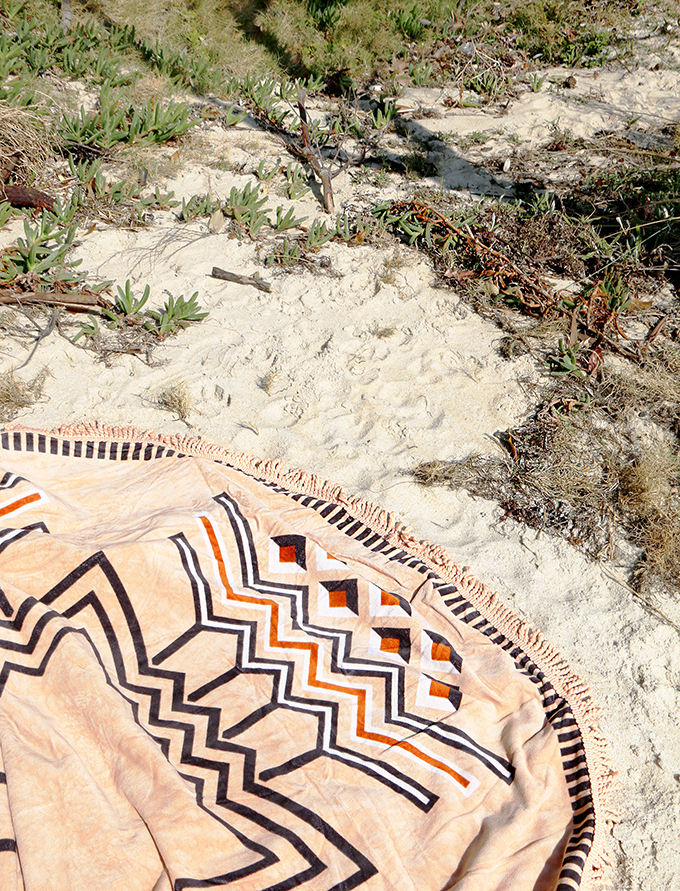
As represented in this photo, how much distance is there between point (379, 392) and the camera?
3.27 metres

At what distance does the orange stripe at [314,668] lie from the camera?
184cm

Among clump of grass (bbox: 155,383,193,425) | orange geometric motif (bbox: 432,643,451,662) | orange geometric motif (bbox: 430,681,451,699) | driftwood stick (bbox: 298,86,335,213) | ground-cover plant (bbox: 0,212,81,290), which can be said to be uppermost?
driftwood stick (bbox: 298,86,335,213)

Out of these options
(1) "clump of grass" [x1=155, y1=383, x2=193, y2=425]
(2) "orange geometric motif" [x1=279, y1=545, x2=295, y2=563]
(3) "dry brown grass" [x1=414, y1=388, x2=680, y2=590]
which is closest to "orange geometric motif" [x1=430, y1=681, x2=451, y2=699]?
(2) "orange geometric motif" [x1=279, y1=545, x2=295, y2=563]

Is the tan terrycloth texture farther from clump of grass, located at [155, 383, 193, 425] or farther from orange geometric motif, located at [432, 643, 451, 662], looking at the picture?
clump of grass, located at [155, 383, 193, 425]

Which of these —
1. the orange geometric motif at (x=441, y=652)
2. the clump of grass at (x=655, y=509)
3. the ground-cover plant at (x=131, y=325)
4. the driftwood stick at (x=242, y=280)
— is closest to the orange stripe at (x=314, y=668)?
the orange geometric motif at (x=441, y=652)

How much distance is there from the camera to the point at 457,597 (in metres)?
2.34

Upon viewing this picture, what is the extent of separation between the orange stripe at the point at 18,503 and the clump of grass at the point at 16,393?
97 cm

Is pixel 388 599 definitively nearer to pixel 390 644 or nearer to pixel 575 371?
pixel 390 644

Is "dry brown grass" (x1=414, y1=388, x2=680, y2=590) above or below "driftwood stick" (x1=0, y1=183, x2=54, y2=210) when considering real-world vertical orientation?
above

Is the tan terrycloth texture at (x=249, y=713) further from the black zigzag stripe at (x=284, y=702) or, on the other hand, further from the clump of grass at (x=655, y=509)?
the clump of grass at (x=655, y=509)

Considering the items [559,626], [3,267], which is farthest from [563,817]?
[3,267]

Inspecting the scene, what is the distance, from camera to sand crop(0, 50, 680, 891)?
2188 millimetres

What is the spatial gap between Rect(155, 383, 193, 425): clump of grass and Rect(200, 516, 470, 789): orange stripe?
3.10ft

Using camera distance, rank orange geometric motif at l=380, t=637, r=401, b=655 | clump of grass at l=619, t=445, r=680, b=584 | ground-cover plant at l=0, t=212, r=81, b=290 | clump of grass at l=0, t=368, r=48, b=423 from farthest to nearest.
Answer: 1. ground-cover plant at l=0, t=212, r=81, b=290
2. clump of grass at l=0, t=368, r=48, b=423
3. clump of grass at l=619, t=445, r=680, b=584
4. orange geometric motif at l=380, t=637, r=401, b=655
